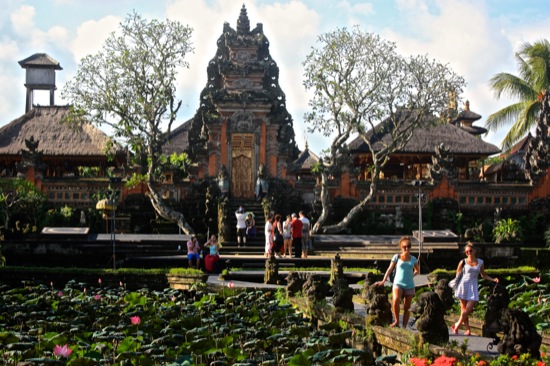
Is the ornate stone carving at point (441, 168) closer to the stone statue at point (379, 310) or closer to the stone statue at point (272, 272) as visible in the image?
the stone statue at point (272, 272)

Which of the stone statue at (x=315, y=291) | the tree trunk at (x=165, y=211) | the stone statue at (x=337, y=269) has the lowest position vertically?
the stone statue at (x=315, y=291)

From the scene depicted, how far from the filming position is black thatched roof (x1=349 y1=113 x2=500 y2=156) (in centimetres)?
4153

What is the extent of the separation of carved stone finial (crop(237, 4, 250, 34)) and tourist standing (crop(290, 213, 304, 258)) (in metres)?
13.3

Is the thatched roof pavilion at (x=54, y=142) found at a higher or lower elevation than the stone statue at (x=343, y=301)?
higher

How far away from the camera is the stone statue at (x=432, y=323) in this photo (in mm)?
11109

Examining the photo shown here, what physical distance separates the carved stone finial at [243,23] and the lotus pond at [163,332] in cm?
2019

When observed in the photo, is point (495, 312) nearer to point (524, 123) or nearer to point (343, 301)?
point (343, 301)

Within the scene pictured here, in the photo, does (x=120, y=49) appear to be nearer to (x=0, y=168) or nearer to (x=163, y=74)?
(x=163, y=74)

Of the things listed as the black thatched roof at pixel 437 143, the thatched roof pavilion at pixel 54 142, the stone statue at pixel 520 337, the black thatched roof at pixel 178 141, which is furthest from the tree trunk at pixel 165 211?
the stone statue at pixel 520 337

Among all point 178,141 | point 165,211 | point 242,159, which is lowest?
point 165,211

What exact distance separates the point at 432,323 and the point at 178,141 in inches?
1377

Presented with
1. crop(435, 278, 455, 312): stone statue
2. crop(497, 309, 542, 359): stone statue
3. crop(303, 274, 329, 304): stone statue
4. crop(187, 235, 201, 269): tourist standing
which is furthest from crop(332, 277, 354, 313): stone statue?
crop(187, 235, 201, 269): tourist standing

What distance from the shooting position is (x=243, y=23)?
37.3 m

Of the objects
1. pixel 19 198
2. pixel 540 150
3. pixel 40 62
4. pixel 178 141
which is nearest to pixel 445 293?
pixel 19 198
